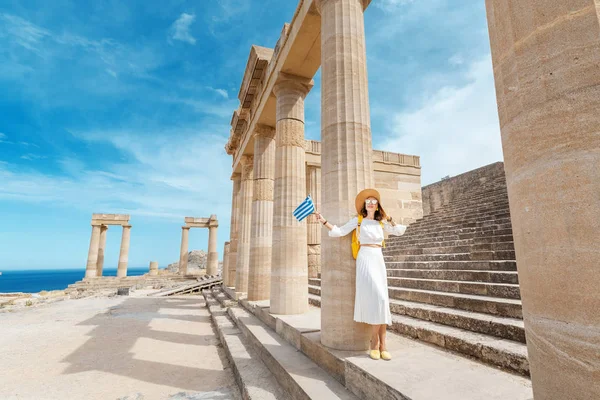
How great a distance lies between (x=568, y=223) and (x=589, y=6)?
Answer: 1.16m

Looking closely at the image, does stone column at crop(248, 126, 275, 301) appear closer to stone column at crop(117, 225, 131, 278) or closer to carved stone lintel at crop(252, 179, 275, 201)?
carved stone lintel at crop(252, 179, 275, 201)

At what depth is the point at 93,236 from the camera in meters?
33.8

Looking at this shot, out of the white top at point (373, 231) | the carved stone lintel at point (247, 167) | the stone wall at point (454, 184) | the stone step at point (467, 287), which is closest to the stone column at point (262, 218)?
the carved stone lintel at point (247, 167)

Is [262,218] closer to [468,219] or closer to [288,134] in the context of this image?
[288,134]

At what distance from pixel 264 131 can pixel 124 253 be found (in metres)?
32.2

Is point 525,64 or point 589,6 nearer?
point 589,6

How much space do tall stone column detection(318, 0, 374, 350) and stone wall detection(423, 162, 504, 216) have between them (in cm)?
1163

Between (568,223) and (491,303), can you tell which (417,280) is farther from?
(568,223)

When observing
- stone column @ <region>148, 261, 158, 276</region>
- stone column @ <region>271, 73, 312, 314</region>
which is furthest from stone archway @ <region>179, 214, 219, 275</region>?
stone column @ <region>271, 73, 312, 314</region>

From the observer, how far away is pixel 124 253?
34906 mm

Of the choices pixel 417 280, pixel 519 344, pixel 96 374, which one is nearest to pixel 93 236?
pixel 96 374

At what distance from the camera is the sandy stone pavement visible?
4.59 metres

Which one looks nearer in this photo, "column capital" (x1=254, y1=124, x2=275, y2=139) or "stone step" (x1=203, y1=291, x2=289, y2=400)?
"stone step" (x1=203, y1=291, x2=289, y2=400)

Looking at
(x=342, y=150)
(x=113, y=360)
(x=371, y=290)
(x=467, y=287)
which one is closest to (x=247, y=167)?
(x=113, y=360)
